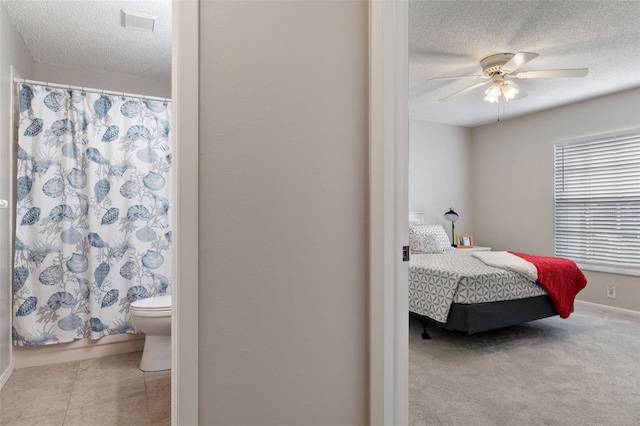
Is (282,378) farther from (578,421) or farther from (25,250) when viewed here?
(25,250)

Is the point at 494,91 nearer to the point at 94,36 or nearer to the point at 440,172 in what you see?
the point at 440,172

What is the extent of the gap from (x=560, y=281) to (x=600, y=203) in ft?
5.53

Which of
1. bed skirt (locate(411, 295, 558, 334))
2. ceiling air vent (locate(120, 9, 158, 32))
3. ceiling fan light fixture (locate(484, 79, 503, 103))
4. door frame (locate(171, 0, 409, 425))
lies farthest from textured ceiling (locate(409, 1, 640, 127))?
bed skirt (locate(411, 295, 558, 334))

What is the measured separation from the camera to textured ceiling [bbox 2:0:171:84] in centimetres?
241

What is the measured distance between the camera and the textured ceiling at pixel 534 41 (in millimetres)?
2496

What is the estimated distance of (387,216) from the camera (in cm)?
128

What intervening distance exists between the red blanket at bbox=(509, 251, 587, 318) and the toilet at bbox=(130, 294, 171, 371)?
9.85 ft

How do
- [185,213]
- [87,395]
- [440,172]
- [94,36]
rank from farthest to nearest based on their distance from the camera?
1. [440,172]
2. [94,36]
3. [87,395]
4. [185,213]

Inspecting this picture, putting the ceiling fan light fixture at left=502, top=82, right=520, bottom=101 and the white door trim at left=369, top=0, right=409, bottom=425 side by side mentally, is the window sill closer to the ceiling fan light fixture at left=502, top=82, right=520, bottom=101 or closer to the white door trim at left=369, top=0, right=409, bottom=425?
the ceiling fan light fixture at left=502, top=82, right=520, bottom=101

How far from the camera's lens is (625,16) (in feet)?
8.43

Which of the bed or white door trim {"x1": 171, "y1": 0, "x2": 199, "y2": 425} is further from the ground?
white door trim {"x1": 171, "y1": 0, "x2": 199, "y2": 425}

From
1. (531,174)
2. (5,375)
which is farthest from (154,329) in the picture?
(531,174)

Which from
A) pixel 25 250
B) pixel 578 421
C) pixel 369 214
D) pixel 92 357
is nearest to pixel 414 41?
pixel 369 214

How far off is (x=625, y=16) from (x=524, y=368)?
98.2 inches
